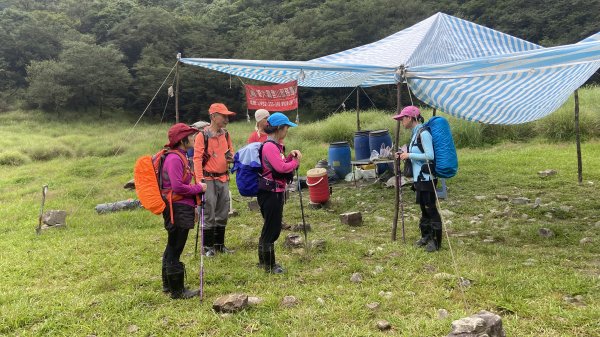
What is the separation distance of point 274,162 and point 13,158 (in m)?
17.8

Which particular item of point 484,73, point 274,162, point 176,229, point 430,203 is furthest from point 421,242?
point 176,229

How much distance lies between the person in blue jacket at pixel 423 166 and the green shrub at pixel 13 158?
1785 centimetres

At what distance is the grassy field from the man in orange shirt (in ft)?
1.18

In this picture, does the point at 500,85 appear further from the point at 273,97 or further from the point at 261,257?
the point at 273,97

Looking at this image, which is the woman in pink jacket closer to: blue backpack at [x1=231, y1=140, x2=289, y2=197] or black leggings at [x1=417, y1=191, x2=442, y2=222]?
blue backpack at [x1=231, y1=140, x2=289, y2=197]

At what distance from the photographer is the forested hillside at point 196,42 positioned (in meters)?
32.4

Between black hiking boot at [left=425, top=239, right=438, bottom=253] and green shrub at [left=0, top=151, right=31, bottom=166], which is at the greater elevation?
green shrub at [left=0, top=151, right=31, bottom=166]

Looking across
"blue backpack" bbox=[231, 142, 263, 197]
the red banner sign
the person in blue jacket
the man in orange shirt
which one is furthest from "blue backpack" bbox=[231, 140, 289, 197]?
the red banner sign

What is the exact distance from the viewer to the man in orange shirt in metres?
4.79

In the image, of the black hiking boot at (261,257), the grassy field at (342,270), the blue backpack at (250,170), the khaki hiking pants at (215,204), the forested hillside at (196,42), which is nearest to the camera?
the grassy field at (342,270)

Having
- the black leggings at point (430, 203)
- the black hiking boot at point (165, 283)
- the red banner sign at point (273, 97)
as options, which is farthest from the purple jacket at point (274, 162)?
the red banner sign at point (273, 97)

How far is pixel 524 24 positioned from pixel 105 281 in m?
36.5

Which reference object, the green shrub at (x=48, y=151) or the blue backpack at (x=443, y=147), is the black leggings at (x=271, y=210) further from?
the green shrub at (x=48, y=151)

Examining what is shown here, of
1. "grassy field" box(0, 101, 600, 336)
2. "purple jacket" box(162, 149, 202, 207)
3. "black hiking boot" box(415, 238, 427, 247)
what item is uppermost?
"purple jacket" box(162, 149, 202, 207)
